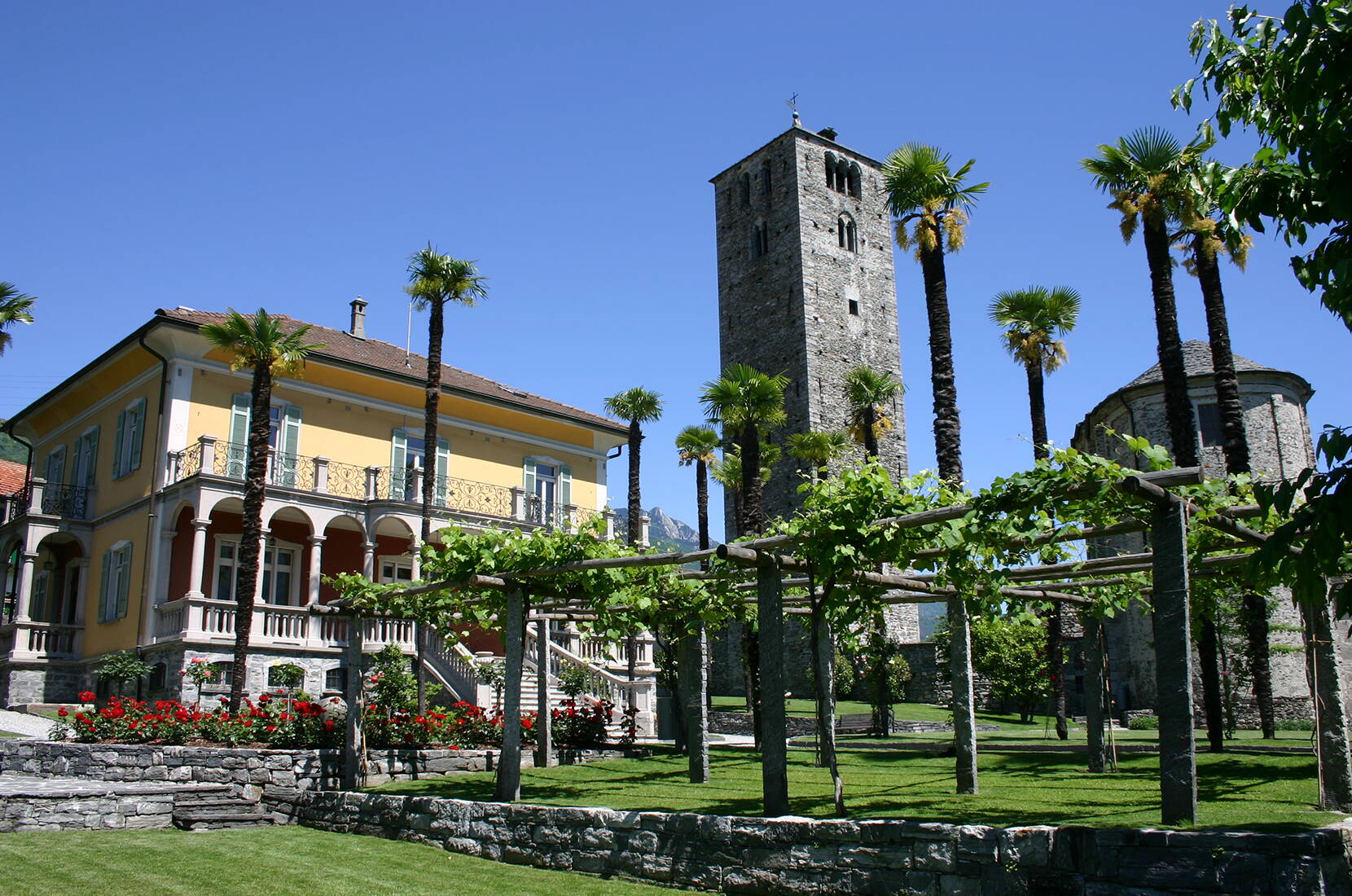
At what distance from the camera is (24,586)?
2642 centimetres

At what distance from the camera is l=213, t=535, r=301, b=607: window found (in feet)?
84.8

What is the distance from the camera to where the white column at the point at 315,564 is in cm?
2488

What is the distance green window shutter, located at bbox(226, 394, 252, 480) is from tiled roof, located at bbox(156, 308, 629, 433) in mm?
2156

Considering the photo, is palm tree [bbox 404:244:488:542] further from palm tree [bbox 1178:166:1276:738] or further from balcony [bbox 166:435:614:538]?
palm tree [bbox 1178:166:1276:738]

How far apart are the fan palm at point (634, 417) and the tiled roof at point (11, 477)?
20.9m

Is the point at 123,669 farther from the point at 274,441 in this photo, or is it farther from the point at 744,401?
the point at 744,401

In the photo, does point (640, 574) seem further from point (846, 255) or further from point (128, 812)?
point (846, 255)

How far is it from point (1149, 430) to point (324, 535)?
28.4m

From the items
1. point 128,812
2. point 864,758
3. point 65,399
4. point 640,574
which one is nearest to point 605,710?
point 864,758

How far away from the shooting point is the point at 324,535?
85.9 ft

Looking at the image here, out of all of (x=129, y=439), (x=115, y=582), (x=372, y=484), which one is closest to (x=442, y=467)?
(x=372, y=484)

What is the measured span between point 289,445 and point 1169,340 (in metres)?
20.7

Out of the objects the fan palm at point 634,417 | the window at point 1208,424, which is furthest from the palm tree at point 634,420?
the window at point 1208,424

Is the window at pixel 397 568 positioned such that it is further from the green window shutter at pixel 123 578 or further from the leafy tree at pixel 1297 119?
the leafy tree at pixel 1297 119
